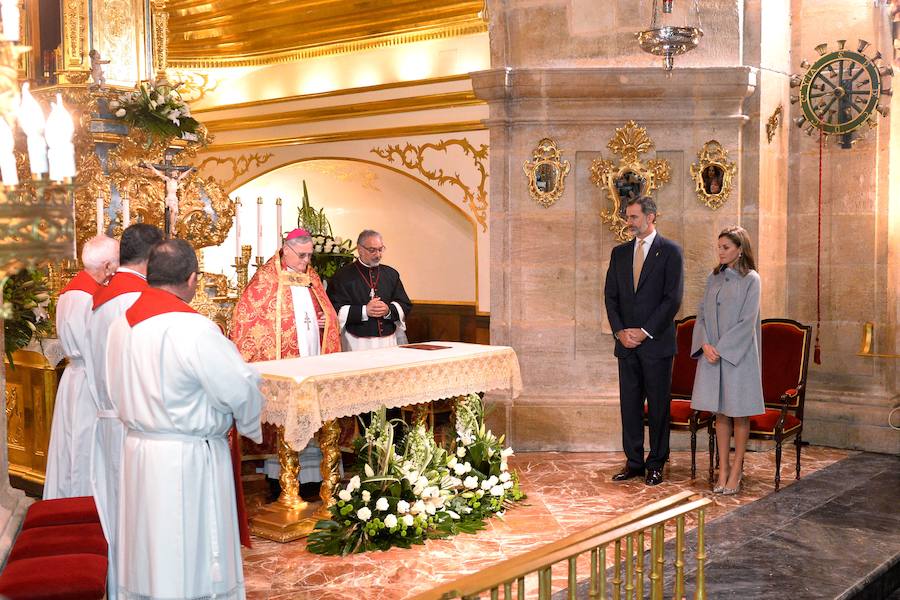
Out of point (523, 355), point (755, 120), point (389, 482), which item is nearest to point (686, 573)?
point (389, 482)

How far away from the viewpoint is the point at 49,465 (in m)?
→ 5.25

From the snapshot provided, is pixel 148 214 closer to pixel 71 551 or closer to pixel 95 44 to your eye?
pixel 95 44

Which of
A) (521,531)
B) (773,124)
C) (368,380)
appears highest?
(773,124)

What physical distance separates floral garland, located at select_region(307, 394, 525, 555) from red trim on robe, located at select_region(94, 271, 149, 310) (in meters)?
1.56

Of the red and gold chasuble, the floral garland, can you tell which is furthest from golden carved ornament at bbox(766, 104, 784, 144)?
the red and gold chasuble

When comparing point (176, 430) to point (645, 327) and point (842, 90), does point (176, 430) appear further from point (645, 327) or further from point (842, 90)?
point (842, 90)

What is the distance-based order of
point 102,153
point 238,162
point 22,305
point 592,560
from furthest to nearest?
point 238,162
point 102,153
point 22,305
point 592,560

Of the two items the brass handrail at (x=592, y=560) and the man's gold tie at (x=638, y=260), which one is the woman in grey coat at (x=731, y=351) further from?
the brass handrail at (x=592, y=560)

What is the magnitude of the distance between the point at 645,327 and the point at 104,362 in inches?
138

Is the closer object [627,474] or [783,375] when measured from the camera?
[627,474]

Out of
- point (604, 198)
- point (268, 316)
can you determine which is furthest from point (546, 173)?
point (268, 316)

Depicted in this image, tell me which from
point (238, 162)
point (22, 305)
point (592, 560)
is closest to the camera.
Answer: point (592, 560)

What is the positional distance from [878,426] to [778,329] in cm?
140

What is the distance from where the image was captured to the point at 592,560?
315cm
